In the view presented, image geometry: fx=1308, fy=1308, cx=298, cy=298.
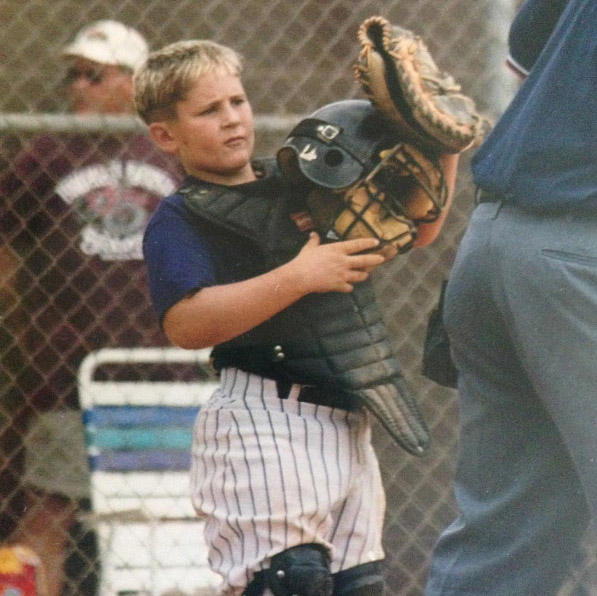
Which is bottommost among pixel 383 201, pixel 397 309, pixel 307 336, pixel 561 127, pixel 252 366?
pixel 397 309

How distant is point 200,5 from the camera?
5.18 meters

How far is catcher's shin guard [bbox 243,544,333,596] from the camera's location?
93.3 inches

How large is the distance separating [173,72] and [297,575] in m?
1.03

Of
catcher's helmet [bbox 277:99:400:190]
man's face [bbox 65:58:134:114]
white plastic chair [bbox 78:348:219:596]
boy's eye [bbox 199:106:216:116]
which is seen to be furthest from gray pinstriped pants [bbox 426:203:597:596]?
man's face [bbox 65:58:134:114]

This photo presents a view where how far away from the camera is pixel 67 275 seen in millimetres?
3754

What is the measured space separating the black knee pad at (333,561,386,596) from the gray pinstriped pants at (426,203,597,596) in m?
0.11

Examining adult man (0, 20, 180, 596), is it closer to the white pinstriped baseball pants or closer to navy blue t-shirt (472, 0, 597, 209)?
the white pinstriped baseball pants

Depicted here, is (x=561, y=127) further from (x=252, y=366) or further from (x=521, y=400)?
(x=252, y=366)

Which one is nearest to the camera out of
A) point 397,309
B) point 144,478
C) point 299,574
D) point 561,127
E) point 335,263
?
point 561,127

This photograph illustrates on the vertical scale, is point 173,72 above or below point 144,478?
above

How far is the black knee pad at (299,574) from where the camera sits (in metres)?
2.37

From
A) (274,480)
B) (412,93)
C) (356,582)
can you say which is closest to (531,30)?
(412,93)

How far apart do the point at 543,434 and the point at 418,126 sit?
2.06 ft

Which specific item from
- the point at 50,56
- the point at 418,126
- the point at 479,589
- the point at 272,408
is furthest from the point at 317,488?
the point at 50,56
